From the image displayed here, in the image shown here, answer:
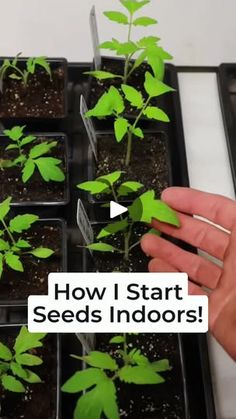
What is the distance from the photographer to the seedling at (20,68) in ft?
3.50

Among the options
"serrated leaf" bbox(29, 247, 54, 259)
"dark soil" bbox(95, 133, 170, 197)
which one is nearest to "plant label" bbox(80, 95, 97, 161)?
"dark soil" bbox(95, 133, 170, 197)

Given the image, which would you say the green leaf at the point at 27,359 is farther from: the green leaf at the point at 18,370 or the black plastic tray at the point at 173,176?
the black plastic tray at the point at 173,176

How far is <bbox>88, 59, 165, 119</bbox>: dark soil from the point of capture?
1.13 meters

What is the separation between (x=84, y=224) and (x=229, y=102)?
1.87ft

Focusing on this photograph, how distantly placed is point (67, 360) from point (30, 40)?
33.6 inches

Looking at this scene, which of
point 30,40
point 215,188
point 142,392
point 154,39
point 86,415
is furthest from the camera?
point 30,40

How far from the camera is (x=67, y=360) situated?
0.90 m

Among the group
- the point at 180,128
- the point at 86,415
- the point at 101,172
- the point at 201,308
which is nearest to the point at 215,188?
the point at 180,128

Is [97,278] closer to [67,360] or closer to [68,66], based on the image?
[67,360]

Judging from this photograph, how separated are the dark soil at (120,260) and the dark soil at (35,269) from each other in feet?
0.26

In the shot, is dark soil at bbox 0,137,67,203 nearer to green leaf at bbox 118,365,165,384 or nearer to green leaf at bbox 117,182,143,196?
green leaf at bbox 117,182,143,196

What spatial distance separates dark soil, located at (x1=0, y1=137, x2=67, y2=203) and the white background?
317 mm

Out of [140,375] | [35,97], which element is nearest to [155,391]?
[140,375]

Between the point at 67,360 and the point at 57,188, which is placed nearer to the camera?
the point at 67,360
